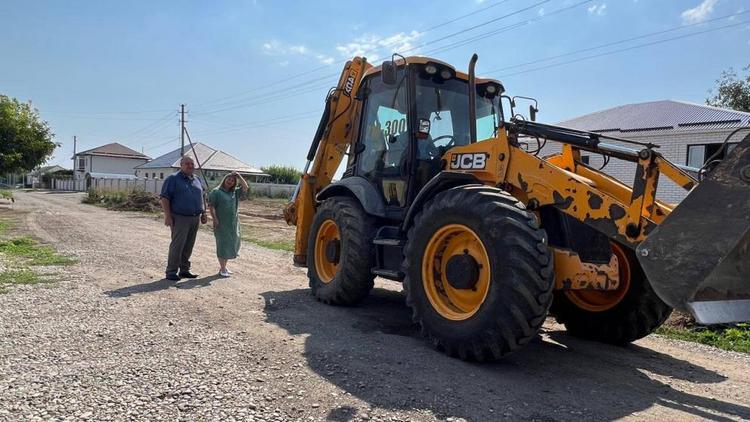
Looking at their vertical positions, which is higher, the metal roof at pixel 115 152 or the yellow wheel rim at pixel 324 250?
the metal roof at pixel 115 152

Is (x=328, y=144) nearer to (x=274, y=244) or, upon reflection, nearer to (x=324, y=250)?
(x=324, y=250)

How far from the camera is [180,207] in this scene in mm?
7996

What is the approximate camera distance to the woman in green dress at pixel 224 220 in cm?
855

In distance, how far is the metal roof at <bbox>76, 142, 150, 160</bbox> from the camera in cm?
8062

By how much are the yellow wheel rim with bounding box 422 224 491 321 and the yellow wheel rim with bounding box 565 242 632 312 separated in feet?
4.36

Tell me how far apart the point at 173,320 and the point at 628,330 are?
4.35m

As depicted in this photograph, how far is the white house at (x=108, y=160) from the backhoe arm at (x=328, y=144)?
77.9 meters

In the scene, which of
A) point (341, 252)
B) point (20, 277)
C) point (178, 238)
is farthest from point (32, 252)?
point (341, 252)

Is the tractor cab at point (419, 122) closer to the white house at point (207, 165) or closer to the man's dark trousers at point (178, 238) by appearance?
the man's dark trousers at point (178, 238)

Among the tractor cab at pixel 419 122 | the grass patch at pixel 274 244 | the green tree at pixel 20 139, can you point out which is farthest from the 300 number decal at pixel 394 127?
the green tree at pixel 20 139

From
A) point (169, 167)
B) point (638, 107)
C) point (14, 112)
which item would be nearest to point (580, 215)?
point (638, 107)

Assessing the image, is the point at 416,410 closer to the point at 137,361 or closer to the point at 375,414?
the point at 375,414

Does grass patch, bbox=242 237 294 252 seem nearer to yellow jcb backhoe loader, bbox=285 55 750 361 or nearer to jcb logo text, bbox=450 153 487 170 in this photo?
yellow jcb backhoe loader, bbox=285 55 750 361

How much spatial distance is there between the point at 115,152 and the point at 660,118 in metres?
80.4
